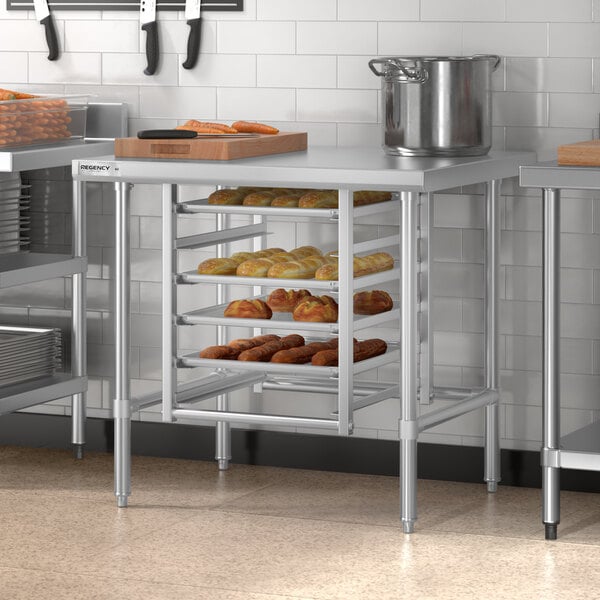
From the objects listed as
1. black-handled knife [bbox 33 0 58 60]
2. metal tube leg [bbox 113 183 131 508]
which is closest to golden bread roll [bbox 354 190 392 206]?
metal tube leg [bbox 113 183 131 508]

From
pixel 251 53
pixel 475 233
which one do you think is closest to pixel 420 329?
pixel 475 233

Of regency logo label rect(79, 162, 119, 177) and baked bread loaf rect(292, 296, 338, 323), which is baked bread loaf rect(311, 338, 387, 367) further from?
regency logo label rect(79, 162, 119, 177)

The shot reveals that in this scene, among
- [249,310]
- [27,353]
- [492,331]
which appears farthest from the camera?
[27,353]

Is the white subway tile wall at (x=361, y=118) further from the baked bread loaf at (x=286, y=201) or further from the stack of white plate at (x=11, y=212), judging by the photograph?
the baked bread loaf at (x=286, y=201)

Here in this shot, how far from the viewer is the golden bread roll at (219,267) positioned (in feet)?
15.1

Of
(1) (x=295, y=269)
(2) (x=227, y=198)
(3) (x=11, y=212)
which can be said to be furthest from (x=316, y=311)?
(3) (x=11, y=212)

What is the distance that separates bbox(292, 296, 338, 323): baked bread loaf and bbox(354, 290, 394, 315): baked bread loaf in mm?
141

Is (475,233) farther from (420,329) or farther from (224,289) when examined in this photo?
(224,289)

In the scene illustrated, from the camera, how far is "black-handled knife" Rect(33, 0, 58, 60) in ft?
18.3

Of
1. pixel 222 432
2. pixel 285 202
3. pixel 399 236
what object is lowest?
pixel 222 432

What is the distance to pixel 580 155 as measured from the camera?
423 centimetres

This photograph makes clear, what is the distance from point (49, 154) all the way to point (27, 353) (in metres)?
0.80

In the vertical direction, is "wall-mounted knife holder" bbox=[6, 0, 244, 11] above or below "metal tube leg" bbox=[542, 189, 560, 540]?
above

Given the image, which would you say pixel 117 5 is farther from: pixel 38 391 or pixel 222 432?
pixel 222 432
